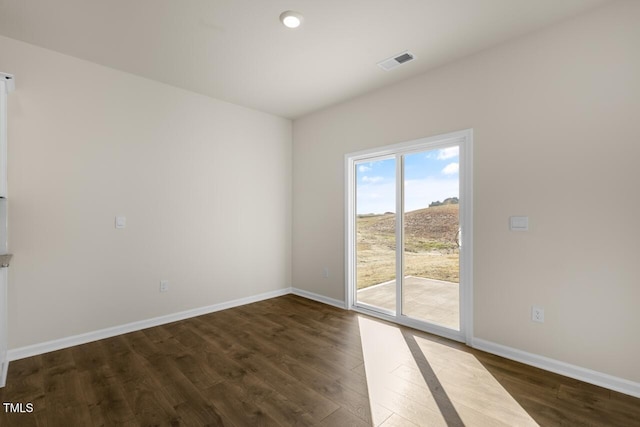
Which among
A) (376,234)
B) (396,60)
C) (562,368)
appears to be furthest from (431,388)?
(396,60)

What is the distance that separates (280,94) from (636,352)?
4147 millimetres

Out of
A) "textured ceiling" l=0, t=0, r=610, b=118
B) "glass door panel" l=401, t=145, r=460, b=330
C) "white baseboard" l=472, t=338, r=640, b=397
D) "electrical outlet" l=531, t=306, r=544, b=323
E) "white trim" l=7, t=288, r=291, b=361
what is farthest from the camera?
"glass door panel" l=401, t=145, r=460, b=330

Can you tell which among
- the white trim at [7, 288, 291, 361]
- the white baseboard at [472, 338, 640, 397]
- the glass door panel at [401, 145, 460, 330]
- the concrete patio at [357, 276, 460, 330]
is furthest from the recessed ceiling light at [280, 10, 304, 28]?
the white trim at [7, 288, 291, 361]

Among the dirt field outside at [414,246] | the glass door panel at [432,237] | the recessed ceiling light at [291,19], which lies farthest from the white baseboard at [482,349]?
the recessed ceiling light at [291,19]

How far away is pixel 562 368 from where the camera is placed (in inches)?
92.2

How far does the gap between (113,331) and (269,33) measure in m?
3.37

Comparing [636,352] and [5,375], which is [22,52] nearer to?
[5,375]

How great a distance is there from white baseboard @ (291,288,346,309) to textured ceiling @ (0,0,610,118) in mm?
2906

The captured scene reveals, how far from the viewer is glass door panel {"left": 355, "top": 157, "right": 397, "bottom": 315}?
11.9 ft

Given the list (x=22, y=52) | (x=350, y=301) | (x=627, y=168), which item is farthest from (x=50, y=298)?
(x=627, y=168)

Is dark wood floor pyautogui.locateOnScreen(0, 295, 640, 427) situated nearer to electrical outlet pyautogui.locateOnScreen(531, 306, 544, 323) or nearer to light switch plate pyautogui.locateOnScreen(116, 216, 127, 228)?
electrical outlet pyautogui.locateOnScreen(531, 306, 544, 323)

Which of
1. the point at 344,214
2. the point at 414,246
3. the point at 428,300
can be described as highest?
the point at 344,214

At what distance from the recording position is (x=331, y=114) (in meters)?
4.23

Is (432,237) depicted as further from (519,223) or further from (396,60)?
(396,60)
